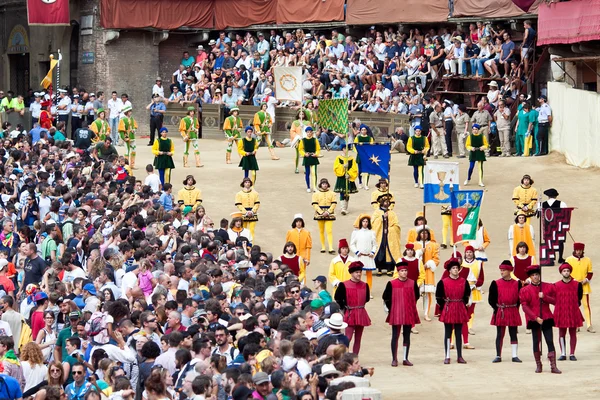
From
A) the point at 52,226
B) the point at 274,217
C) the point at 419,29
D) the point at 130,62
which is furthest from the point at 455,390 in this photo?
the point at 130,62

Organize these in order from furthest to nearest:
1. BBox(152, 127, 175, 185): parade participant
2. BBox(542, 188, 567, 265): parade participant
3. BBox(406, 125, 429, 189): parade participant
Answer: BBox(152, 127, 175, 185): parade participant, BBox(406, 125, 429, 189): parade participant, BBox(542, 188, 567, 265): parade participant

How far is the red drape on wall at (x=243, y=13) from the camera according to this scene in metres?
43.1

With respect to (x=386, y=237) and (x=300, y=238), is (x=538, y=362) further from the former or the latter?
(x=386, y=237)

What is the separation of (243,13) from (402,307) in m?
27.6

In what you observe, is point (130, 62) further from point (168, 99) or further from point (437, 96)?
point (437, 96)

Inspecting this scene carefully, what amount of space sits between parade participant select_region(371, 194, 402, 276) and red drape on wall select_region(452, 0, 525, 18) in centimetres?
1514

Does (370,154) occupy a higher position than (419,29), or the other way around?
(419,29)

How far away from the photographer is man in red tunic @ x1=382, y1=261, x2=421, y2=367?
17.1 metres

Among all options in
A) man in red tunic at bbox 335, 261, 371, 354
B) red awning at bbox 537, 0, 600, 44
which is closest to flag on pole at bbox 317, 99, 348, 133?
red awning at bbox 537, 0, 600, 44

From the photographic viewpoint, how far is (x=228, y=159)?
109ft

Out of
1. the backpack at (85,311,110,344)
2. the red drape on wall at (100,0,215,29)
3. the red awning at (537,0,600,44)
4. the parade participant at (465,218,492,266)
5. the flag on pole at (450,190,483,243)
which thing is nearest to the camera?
the backpack at (85,311,110,344)

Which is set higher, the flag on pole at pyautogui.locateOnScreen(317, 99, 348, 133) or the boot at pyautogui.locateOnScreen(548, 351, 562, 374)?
the flag on pole at pyautogui.locateOnScreen(317, 99, 348, 133)

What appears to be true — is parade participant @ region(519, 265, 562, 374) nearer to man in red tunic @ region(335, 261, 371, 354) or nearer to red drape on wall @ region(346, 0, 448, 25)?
man in red tunic @ region(335, 261, 371, 354)

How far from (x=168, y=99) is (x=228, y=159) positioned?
818 cm
